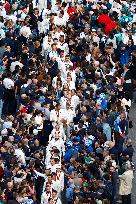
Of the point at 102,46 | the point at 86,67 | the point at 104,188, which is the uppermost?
the point at 102,46

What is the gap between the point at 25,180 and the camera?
23547 mm

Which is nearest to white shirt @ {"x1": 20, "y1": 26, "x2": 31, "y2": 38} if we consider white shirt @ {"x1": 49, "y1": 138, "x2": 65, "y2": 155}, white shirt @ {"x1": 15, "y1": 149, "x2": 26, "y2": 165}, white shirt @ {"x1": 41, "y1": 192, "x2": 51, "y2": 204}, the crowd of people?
the crowd of people

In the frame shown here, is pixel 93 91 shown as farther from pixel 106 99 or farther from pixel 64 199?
pixel 64 199

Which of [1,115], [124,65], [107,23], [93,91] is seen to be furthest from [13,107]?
[107,23]

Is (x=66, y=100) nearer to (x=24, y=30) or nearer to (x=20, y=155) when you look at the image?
(x=20, y=155)

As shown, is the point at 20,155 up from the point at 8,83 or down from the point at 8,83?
down

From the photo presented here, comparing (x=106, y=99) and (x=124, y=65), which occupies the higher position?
(x=124, y=65)

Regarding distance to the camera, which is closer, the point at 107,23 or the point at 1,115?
the point at 1,115

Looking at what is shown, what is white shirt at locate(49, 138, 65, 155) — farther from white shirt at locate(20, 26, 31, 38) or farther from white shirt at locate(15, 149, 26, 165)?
white shirt at locate(20, 26, 31, 38)

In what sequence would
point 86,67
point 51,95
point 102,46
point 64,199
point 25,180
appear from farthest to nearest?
1. point 102,46
2. point 86,67
3. point 51,95
4. point 64,199
5. point 25,180

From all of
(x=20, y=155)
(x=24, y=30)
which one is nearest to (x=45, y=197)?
(x=20, y=155)

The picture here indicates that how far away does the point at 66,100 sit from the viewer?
28172 mm

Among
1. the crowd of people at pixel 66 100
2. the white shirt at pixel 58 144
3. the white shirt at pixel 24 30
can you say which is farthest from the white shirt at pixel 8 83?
the white shirt at pixel 24 30

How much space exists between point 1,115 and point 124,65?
5.95 meters
